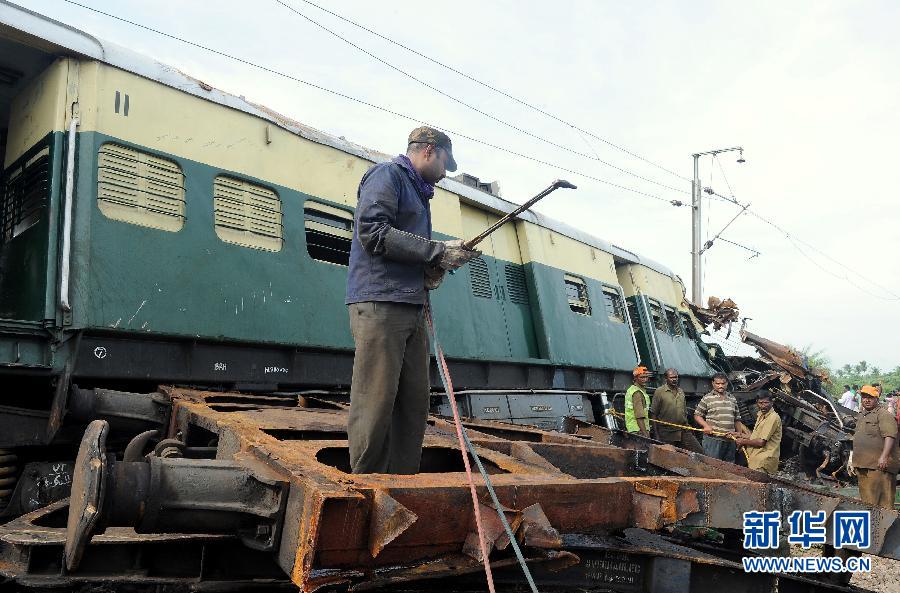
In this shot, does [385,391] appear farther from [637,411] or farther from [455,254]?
[637,411]

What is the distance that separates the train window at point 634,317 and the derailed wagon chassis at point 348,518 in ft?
26.3

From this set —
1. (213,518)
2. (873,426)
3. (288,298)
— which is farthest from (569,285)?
(213,518)

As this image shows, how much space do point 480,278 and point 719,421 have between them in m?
3.99

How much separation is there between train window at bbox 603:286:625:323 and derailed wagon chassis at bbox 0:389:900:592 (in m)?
6.62

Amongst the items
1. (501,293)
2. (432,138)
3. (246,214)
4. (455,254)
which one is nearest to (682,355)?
(501,293)

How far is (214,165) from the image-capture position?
200 inches

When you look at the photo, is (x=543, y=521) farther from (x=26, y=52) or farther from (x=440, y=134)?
(x=26, y=52)

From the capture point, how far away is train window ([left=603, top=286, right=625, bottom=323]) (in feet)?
33.8

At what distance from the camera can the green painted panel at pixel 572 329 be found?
836 centimetres

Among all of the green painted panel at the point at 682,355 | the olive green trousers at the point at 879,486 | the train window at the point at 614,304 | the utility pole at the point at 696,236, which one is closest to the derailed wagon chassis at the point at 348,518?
the olive green trousers at the point at 879,486

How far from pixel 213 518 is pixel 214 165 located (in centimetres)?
372

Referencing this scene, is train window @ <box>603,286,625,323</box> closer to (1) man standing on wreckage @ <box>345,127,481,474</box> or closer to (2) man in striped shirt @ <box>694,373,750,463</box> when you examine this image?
(2) man in striped shirt @ <box>694,373,750,463</box>

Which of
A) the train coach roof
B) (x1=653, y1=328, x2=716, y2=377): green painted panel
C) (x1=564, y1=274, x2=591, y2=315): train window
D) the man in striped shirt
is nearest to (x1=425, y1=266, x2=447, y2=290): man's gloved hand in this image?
the train coach roof

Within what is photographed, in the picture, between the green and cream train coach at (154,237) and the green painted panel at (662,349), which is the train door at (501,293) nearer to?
the green and cream train coach at (154,237)
